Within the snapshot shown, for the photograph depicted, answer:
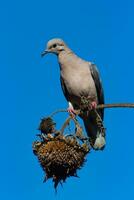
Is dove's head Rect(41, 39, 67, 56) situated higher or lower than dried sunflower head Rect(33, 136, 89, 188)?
higher

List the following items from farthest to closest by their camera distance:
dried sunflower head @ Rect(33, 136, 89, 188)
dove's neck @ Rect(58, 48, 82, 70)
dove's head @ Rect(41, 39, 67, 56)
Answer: dove's neck @ Rect(58, 48, 82, 70)
dove's head @ Rect(41, 39, 67, 56)
dried sunflower head @ Rect(33, 136, 89, 188)

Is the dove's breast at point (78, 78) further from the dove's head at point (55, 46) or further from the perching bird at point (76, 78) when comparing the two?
the dove's head at point (55, 46)

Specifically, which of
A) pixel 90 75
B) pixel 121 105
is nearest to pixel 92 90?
pixel 90 75

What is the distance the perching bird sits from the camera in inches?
541

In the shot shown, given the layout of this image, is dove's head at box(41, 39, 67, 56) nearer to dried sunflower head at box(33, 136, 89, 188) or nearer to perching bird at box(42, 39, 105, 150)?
perching bird at box(42, 39, 105, 150)

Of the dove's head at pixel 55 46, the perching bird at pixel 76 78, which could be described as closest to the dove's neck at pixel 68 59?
the perching bird at pixel 76 78

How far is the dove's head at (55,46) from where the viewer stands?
44.9ft

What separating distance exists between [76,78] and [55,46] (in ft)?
3.39

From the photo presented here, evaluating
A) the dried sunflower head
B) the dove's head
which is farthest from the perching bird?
the dried sunflower head

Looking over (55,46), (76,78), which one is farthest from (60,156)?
(55,46)

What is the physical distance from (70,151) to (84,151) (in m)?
0.20

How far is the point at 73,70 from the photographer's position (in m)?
14.0

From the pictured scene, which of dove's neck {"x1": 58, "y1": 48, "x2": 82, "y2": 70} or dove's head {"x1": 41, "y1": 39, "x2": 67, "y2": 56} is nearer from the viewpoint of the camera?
dove's head {"x1": 41, "y1": 39, "x2": 67, "y2": 56}

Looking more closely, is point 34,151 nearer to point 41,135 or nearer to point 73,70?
point 41,135
